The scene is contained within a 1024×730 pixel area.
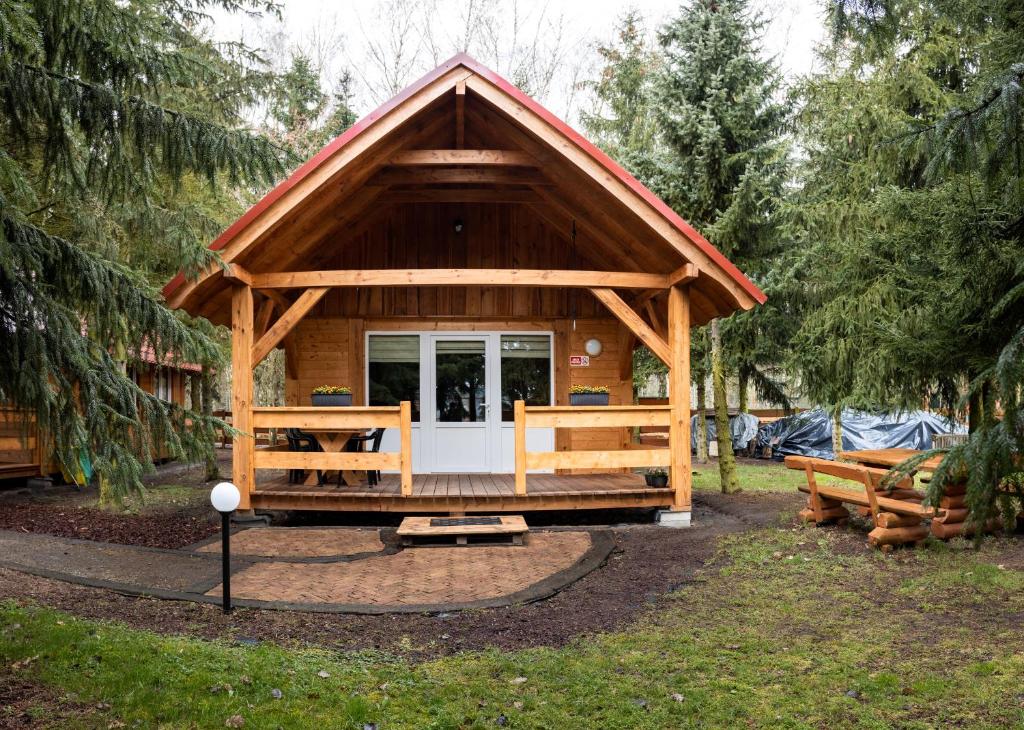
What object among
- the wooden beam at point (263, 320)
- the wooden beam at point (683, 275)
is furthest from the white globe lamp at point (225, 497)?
the wooden beam at point (683, 275)

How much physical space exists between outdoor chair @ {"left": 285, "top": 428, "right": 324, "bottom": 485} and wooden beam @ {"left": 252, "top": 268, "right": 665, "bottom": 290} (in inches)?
74.0

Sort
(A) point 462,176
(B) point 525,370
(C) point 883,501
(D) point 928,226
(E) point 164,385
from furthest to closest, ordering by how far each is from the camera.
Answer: (E) point 164,385 < (B) point 525,370 < (A) point 462,176 < (C) point 883,501 < (D) point 928,226

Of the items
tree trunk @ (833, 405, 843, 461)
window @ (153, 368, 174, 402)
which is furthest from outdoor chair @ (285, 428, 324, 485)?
tree trunk @ (833, 405, 843, 461)

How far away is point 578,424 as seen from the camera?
8703mm

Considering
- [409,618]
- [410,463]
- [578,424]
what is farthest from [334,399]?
[409,618]

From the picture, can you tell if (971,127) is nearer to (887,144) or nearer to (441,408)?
(887,144)

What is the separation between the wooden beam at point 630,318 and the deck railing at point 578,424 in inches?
27.5

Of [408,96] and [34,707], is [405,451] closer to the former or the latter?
[408,96]

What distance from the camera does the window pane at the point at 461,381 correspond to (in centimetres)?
1105

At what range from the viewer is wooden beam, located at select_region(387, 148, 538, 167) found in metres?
8.62

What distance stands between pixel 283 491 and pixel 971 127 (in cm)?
771

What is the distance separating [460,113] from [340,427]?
3902 mm

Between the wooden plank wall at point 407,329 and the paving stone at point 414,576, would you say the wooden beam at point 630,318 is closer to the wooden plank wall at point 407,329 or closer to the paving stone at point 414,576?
the wooden plank wall at point 407,329

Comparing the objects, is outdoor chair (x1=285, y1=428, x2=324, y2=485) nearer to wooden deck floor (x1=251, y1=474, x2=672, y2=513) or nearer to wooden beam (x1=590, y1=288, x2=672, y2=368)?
wooden deck floor (x1=251, y1=474, x2=672, y2=513)
